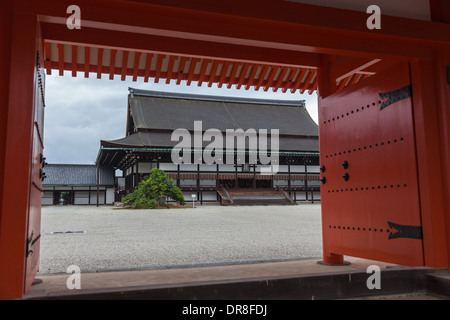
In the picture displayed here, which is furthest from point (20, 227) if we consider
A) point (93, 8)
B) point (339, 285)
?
point (339, 285)

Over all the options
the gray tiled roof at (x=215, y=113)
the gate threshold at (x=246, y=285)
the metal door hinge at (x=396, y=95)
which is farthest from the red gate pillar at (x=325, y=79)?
the gray tiled roof at (x=215, y=113)

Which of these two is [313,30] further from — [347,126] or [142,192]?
[142,192]

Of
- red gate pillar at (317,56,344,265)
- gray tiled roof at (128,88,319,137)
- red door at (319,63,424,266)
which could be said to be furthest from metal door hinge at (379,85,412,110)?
gray tiled roof at (128,88,319,137)

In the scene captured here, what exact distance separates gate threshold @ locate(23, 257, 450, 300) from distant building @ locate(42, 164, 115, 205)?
24281mm

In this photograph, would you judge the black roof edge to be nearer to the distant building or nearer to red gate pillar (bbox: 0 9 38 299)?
the distant building

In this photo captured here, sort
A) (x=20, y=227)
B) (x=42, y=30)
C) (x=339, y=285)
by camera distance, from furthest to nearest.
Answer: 1. (x=42, y=30)
2. (x=339, y=285)
3. (x=20, y=227)

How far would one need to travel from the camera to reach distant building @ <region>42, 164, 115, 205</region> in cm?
2581

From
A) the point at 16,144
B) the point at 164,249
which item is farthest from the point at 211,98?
the point at 16,144

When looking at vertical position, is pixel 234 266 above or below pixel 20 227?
below

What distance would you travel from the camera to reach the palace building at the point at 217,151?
71.9 ft

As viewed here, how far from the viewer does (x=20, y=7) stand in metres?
2.25

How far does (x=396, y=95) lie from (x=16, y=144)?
2.90m

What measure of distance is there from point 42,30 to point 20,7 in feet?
2.63
